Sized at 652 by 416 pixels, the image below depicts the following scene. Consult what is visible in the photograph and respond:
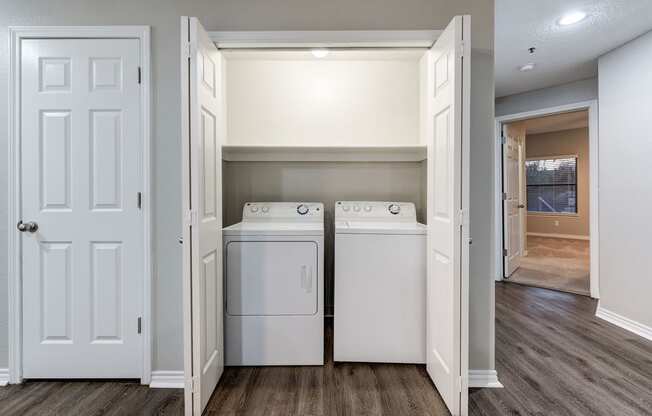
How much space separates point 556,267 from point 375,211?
378 centimetres

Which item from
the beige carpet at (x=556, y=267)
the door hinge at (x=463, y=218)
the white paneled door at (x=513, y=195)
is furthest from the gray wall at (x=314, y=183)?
the beige carpet at (x=556, y=267)

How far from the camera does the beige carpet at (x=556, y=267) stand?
3873mm

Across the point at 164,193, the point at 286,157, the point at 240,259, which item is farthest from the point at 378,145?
the point at 164,193

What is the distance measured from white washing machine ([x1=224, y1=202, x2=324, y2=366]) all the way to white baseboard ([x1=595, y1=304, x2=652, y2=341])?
8.59 ft

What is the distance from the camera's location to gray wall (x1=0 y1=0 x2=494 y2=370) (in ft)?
6.11

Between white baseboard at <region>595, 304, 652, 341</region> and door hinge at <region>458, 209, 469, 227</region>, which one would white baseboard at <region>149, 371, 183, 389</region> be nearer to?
door hinge at <region>458, 209, 469, 227</region>

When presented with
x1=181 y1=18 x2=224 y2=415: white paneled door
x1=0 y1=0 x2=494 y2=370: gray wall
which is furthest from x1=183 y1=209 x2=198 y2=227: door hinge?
x1=0 y1=0 x2=494 y2=370: gray wall

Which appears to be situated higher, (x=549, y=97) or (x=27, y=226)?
(x=549, y=97)

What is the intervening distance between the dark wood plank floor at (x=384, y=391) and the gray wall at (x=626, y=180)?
58 cm

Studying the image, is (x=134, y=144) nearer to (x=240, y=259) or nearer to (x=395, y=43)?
(x=240, y=259)

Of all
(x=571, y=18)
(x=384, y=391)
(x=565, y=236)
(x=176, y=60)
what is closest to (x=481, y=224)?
(x=384, y=391)

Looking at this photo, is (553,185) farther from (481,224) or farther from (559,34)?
(481,224)

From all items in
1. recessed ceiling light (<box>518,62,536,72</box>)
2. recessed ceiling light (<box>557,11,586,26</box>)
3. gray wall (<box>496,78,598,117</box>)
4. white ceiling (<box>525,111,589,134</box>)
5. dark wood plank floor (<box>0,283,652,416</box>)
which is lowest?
dark wood plank floor (<box>0,283,652,416</box>)

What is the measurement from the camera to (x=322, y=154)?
2564 mm
